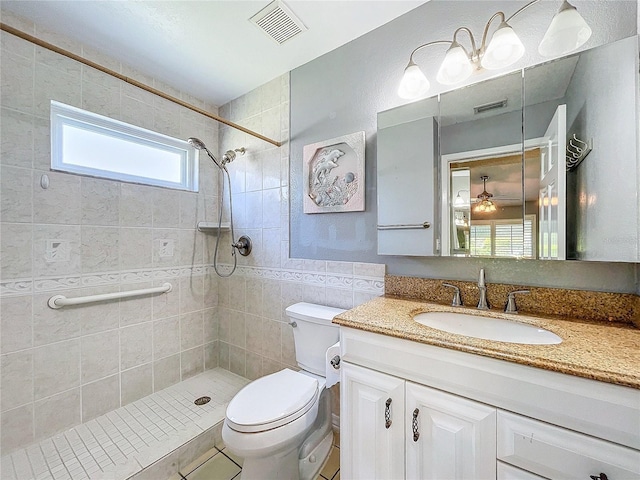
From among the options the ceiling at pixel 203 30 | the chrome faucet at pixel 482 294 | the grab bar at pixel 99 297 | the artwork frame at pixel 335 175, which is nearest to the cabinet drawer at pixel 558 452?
the chrome faucet at pixel 482 294

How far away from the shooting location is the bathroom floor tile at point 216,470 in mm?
1306

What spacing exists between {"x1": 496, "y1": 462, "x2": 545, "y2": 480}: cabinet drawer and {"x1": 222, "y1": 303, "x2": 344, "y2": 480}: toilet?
0.72m

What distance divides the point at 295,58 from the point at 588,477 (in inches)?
87.1

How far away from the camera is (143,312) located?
72.0 inches

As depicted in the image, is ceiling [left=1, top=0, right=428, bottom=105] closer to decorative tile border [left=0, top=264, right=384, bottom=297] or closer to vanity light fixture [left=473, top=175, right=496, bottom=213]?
vanity light fixture [left=473, top=175, right=496, bottom=213]

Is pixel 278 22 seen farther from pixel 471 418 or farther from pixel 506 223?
pixel 471 418

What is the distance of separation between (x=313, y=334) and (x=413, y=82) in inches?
55.3

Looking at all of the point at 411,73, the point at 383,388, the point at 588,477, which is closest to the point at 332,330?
the point at 383,388

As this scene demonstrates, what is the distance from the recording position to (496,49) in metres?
1.07

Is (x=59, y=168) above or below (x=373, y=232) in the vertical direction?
above

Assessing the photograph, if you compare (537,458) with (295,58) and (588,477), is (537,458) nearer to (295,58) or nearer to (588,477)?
(588,477)

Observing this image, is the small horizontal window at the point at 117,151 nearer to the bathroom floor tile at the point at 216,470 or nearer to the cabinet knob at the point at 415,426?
the bathroom floor tile at the point at 216,470

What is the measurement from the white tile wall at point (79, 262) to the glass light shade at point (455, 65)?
1850mm

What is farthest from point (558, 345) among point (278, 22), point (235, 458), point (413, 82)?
point (278, 22)
